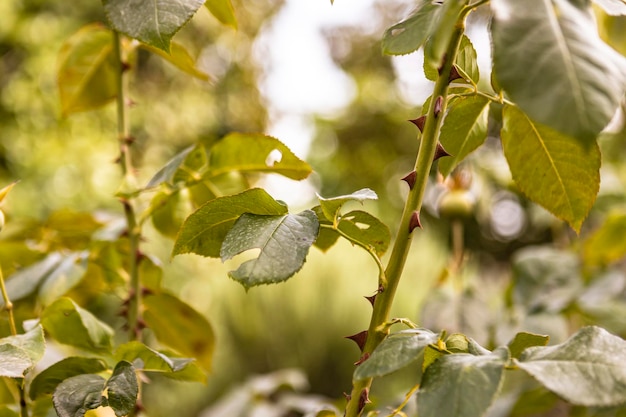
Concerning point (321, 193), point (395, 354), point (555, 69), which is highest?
point (555, 69)

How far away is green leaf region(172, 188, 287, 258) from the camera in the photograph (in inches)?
12.5

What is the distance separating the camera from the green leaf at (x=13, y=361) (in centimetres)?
29

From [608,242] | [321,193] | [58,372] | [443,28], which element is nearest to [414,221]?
[443,28]

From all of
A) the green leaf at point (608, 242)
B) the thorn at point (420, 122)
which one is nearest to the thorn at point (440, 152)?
the thorn at point (420, 122)

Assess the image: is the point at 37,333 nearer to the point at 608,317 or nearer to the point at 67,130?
the point at 608,317

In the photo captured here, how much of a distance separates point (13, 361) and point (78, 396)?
0.04m

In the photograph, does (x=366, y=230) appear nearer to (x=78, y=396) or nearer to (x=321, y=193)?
(x=78, y=396)

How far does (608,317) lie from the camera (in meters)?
0.73

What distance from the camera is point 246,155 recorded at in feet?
1.55

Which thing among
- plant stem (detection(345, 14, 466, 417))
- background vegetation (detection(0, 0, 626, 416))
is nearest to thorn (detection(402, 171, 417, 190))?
plant stem (detection(345, 14, 466, 417))

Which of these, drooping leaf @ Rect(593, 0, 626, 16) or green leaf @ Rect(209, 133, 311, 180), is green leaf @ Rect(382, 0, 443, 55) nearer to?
drooping leaf @ Rect(593, 0, 626, 16)

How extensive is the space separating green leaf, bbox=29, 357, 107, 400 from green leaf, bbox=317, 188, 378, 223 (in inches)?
6.8

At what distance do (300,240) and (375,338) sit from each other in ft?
0.23

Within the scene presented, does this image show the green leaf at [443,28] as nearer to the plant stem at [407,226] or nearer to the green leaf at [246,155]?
the plant stem at [407,226]
